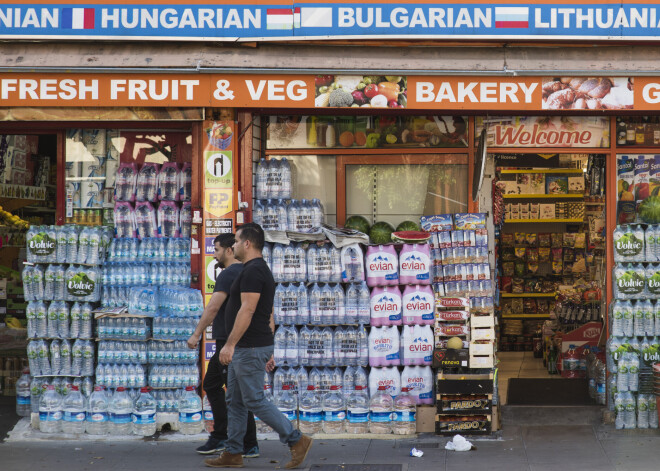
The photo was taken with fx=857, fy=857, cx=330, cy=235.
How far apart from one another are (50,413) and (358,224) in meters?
3.79

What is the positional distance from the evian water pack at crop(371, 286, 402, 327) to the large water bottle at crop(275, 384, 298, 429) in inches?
43.7

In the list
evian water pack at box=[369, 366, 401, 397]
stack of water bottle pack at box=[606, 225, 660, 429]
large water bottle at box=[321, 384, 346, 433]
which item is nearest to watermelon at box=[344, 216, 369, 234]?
evian water pack at box=[369, 366, 401, 397]

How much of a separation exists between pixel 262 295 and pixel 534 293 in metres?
8.48

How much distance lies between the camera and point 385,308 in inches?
349

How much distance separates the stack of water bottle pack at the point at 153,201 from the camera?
30.2 feet

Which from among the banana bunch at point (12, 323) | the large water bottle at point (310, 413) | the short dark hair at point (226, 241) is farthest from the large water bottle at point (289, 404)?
the banana bunch at point (12, 323)

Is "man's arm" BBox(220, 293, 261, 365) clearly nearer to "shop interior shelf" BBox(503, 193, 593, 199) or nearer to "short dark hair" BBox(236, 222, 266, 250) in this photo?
"short dark hair" BBox(236, 222, 266, 250)

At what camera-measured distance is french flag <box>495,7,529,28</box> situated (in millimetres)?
8547

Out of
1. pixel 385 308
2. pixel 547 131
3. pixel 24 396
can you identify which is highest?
pixel 547 131

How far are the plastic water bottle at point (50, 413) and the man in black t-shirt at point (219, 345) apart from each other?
176cm

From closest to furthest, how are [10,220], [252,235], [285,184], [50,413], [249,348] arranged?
[249,348] < [252,235] < [50,413] < [285,184] < [10,220]

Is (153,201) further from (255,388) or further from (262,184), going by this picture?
(255,388)

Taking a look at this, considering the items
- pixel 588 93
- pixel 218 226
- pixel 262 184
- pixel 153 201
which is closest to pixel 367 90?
pixel 262 184

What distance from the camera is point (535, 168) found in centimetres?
1381
